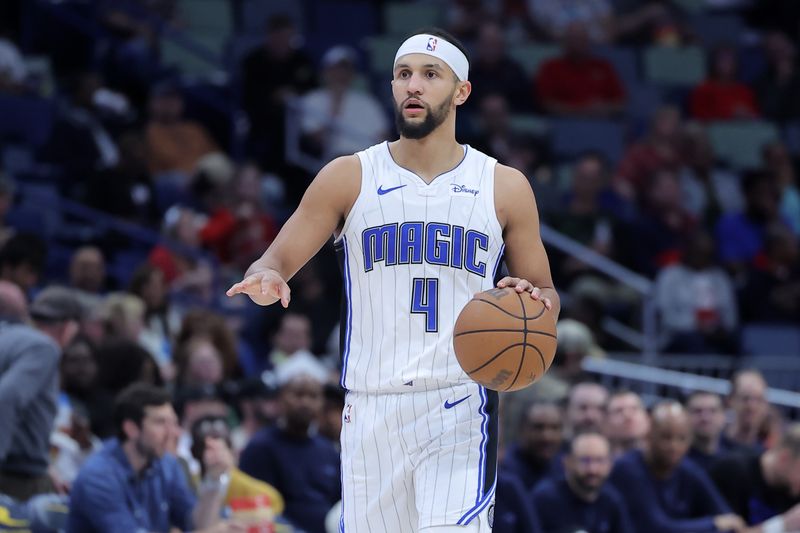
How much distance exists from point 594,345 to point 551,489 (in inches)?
145

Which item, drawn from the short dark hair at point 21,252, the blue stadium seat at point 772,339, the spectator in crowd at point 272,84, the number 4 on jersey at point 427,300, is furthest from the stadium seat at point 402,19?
the number 4 on jersey at point 427,300

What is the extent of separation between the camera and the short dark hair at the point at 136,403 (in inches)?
312

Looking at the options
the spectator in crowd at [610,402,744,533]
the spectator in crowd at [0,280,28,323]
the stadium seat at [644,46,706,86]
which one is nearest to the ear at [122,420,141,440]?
the spectator in crowd at [0,280,28,323]

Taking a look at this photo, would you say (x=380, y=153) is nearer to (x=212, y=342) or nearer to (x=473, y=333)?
(x=473, y=333)

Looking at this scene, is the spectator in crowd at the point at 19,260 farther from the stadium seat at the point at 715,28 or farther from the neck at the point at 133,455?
the stadium seat at the point at 715,28

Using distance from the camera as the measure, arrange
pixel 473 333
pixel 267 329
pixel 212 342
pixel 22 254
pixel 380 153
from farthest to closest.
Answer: pixel 267 329 → pixel 212 342 → pixel 22 254 → pixel 380 153 → pixel 473 333

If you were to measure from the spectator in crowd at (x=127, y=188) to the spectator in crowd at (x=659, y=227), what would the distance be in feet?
15.3

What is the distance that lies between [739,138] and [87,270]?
813cm

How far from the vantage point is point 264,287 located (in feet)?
17.7

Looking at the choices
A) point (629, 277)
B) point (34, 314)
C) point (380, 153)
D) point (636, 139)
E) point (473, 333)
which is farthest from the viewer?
point (636, 139)

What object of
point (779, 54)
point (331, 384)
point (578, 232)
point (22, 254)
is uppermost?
point (779, 54)

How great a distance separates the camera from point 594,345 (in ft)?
43.3

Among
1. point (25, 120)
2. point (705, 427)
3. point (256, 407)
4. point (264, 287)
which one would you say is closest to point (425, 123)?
point (264, 287)

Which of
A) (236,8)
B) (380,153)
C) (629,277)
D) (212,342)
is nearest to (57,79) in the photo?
(236,8)
